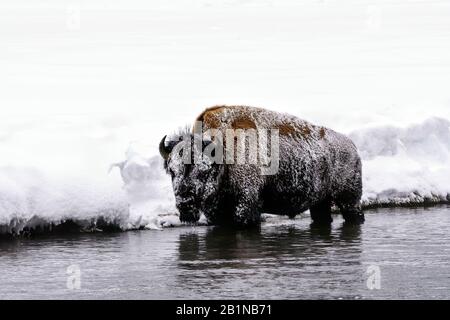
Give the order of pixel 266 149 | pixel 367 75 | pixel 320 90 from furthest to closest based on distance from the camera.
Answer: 1. pixel 367 75
2. pixel 320 90
3. pixel 266 149

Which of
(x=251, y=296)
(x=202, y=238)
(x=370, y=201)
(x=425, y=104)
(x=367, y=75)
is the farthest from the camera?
(x=367, y=75)

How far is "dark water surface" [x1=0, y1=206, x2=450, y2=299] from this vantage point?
925 centimetres

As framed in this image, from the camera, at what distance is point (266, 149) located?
45.1 feet

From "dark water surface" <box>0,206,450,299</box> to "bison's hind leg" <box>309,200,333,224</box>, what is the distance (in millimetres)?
659

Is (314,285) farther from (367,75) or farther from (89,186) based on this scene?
(367,75)

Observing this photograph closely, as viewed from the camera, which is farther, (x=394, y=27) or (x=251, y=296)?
(x=394, y=27)

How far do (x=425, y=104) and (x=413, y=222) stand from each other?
333 inches

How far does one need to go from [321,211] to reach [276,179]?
1185 mm

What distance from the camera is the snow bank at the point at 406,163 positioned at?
52.5ft

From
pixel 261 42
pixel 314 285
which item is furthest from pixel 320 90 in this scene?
pixel 314 285

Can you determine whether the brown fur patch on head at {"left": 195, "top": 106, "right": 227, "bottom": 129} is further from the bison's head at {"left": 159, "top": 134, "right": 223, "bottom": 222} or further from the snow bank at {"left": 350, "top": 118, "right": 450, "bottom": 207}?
the snow bank at {"left": 350, "top": 118, "right": 450, "bottom": 207}

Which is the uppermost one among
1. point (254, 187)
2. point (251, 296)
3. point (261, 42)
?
point (261, 42)

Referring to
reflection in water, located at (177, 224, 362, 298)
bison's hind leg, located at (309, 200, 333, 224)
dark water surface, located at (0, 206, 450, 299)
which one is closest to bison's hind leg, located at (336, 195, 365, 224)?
bison's hind leg, located at (309, 200, 333, 224)

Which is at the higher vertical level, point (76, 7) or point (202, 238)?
point (76, 7)
